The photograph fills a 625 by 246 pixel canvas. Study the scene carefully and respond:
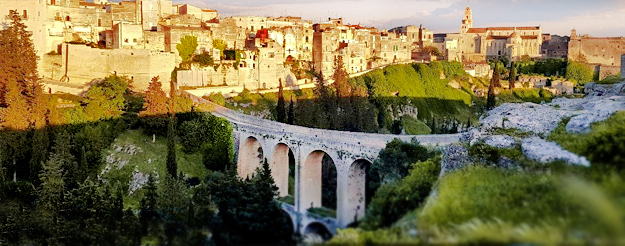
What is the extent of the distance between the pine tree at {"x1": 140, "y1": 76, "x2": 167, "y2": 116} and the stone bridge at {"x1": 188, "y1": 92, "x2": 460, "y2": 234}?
3.87 meters

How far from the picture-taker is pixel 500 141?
14.3 metres

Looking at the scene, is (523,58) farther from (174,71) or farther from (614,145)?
(614,145)

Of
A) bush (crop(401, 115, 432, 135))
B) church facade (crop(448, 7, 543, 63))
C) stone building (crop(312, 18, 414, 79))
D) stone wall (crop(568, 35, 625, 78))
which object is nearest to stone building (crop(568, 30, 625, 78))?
stone wall (crop(568, 35, 625, 78))

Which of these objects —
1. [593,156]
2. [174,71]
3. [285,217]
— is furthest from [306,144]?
[174,71]

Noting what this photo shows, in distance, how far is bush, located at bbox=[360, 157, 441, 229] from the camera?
12.3m

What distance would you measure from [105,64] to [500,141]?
26.9 m

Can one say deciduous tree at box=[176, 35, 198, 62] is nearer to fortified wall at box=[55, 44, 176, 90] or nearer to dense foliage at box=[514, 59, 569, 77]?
fortified wall at box=[55, 44, 176, 90]

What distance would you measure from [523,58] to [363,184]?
63.3 meters

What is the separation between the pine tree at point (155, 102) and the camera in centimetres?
2905

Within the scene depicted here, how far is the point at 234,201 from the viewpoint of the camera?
21.3 metres

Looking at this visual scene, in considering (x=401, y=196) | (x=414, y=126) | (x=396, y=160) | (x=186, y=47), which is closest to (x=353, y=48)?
(x=414, y=126)

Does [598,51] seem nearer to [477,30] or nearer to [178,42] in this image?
[477,30]

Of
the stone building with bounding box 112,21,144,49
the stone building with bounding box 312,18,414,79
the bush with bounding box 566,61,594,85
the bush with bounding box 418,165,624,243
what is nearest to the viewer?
the bush with bounding box 418,165,624,243

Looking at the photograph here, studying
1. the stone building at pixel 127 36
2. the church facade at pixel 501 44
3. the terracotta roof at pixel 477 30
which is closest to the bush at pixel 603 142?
the stone building at pixel 127 36
